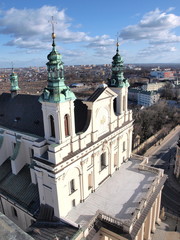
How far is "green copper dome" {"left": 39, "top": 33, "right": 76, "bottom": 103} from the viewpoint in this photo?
18.7m

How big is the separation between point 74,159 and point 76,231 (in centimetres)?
666

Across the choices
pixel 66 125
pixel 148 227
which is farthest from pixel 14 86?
pixel 148 227

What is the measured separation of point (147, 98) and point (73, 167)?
291ft

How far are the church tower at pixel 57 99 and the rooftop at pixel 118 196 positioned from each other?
333 inches

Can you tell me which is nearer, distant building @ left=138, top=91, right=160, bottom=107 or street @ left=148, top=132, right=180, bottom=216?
street @ left=148, top=132, right=180, bottom=216

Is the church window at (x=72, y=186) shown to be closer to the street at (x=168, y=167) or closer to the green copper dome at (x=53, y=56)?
the green copper dome at (x=53, y=56)

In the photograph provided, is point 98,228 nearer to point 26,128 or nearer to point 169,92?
point 26,128

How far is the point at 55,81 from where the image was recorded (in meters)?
18.9

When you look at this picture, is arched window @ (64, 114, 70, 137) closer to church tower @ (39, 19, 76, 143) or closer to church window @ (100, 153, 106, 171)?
church tower @ (39, 19, 76, 143)

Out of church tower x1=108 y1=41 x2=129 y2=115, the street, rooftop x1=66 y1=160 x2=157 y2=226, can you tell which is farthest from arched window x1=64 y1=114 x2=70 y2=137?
the street

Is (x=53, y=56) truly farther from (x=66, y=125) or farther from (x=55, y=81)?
(x=66, y=125)

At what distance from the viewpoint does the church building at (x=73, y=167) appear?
1923 cm

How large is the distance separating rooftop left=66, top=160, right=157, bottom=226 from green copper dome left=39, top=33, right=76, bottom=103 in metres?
12.3

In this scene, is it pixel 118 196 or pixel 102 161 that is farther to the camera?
pixel 102 161
